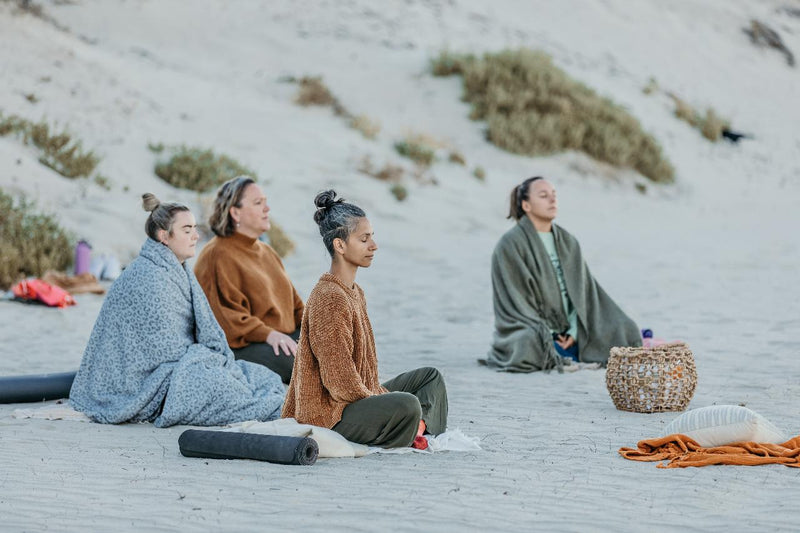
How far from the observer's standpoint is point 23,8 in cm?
2116

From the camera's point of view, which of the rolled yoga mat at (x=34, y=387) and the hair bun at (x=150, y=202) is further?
the rolled yoga mat at (x=34, y=387)

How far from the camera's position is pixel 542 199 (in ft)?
28.5

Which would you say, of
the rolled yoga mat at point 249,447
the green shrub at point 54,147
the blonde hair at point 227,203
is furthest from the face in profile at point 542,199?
the green shrub at point 54,147

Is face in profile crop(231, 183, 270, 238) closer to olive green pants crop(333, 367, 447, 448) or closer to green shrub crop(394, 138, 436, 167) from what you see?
olive green pants crop(333, 367, 447, 448)

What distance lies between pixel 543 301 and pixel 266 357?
2.34m

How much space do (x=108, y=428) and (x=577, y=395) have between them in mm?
3019

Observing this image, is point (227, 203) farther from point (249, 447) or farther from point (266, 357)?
point (249, 447)

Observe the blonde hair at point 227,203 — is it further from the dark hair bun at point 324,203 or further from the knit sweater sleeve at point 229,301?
the dark hair bun at point 324,203

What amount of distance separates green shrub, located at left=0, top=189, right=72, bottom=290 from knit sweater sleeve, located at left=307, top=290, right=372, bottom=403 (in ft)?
24.7

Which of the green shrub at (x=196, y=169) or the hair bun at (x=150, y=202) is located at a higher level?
the green shrub at (x=196, y=169)

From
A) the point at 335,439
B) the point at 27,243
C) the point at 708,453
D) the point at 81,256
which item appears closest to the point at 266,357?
the point at 335,439

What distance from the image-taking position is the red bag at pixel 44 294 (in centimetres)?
1109

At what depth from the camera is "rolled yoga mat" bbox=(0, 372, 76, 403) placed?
23.3 feet

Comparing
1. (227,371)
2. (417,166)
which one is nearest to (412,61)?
(417,166)
